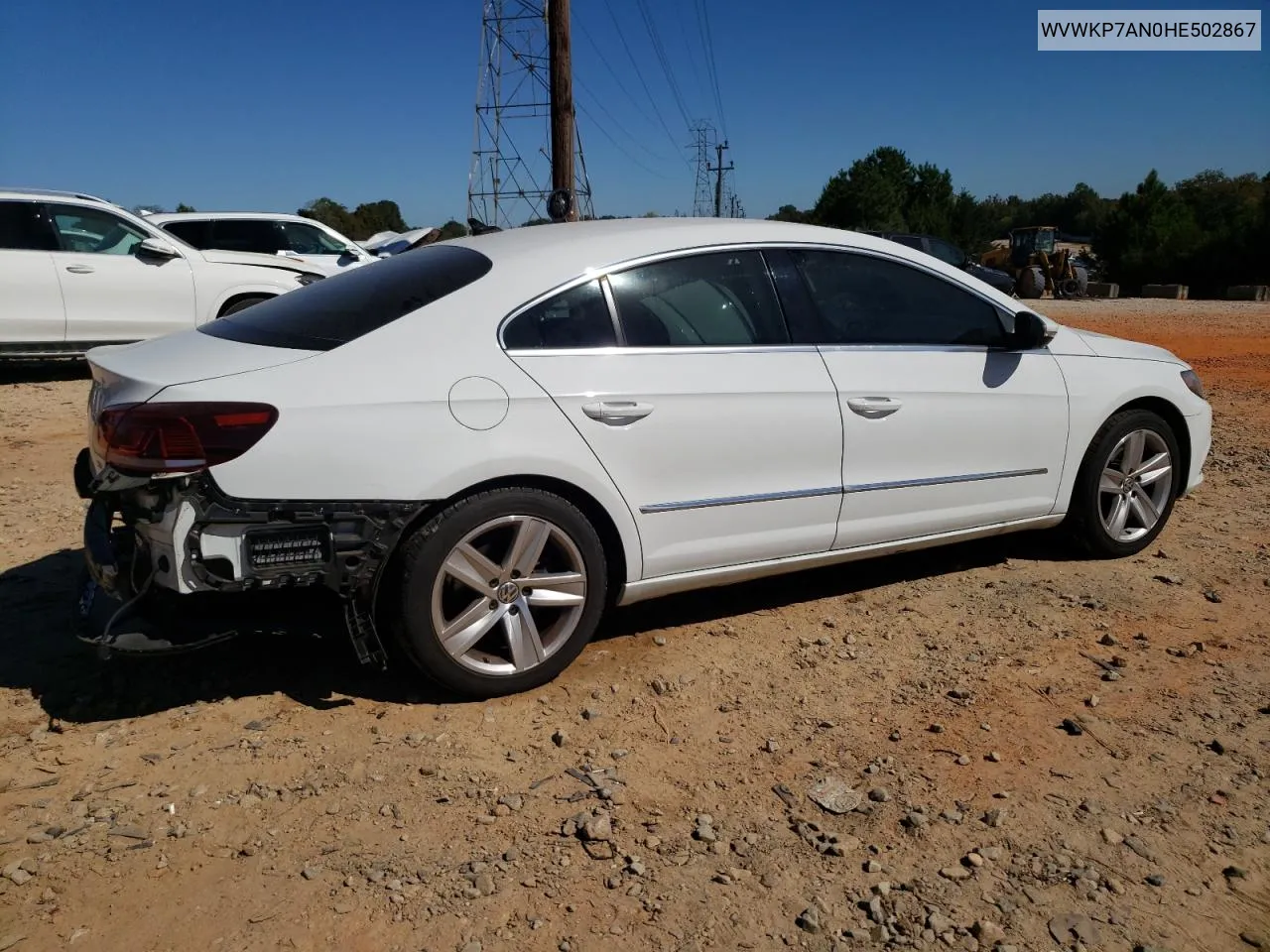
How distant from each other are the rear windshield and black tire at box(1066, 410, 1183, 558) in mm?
2967

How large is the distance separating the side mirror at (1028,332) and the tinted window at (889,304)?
7 centimetres

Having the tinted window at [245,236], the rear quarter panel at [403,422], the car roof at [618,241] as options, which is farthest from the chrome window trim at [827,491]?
the tinted window at [245,236]

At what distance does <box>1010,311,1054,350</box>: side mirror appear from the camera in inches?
169

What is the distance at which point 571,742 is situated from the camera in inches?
126

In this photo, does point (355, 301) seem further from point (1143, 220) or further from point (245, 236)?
point (1143, 220)

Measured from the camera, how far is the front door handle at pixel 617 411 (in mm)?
3375

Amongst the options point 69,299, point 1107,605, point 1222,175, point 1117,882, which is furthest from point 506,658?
point 1222,175

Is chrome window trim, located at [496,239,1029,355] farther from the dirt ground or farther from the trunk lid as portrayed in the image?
the dirt ground

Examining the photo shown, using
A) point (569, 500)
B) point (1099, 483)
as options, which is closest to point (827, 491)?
point (569, 500)

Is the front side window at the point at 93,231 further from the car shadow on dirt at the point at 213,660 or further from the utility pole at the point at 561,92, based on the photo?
the car shadow on dirt at the point at 213,660

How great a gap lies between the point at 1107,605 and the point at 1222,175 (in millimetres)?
81939

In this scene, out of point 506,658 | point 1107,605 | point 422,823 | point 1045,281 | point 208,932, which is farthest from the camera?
point 1045,281

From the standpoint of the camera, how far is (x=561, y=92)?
42.8 ft

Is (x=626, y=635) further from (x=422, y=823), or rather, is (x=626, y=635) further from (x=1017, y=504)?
(x=1017, y=504)
